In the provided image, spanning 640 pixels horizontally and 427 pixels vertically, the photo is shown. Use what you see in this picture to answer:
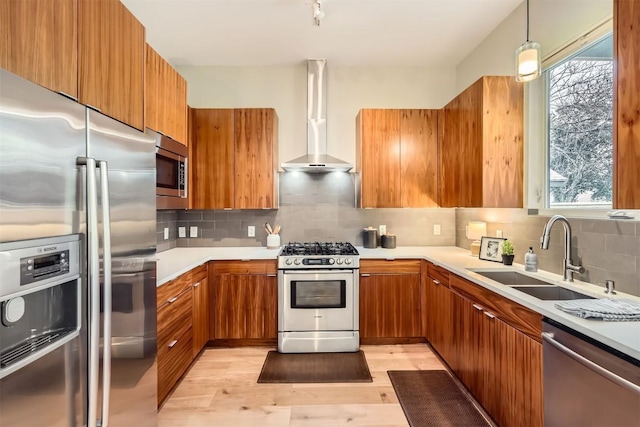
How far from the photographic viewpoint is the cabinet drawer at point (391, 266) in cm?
307

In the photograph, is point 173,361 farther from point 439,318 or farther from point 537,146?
point 537,146

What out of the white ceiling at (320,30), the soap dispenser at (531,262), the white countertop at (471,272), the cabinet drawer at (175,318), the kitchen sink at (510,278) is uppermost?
the white ceiling at (320,30)

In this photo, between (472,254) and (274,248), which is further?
(274,248)

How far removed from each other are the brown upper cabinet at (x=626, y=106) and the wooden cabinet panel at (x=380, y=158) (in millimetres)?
2035

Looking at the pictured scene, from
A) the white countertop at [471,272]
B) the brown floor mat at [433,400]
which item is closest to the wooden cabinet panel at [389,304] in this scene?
the white countertop at [471,272]

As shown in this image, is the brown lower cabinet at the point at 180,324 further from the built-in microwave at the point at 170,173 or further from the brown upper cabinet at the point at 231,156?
the brown upper cabinet at the point at 231,156

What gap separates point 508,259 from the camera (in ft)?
8.05

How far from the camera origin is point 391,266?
A: 10.1 ft

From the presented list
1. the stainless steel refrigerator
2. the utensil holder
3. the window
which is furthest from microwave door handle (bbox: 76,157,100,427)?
the utensil holder

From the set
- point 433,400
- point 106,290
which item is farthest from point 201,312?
point 433,400

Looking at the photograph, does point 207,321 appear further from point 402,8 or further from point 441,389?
point 402,8

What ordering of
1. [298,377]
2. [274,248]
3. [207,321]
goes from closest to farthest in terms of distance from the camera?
[298,377] < [207,321] < [274,248]

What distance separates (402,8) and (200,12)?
5.31ft

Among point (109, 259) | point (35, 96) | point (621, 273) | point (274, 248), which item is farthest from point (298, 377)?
point (35, 96)
